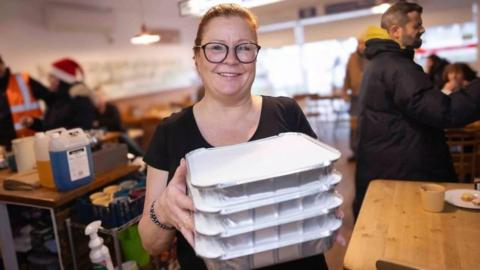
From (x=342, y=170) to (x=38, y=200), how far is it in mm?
3451

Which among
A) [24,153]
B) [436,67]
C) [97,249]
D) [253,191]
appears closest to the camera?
[253,191]

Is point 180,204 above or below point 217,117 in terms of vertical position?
below

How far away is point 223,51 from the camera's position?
91 cm

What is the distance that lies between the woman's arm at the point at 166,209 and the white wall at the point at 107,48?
87.0 inches

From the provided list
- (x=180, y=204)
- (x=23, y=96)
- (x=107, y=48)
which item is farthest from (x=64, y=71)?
(x=180, y=204)

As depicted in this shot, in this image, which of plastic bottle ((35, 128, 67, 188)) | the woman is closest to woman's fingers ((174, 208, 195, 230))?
the woman

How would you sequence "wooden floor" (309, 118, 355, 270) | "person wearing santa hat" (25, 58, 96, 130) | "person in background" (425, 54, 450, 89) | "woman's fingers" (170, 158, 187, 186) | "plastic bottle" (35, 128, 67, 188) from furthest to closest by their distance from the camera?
1. "person wearing santa hat" (25, 58, 96, 130)
2. "person in background" (425, 54, 450, 89)
3. "wooden floor" (309, 118, 355, 270)
4. "plastic bottle" (35, 128, 67, 188)
5. "woman's fingers" (170, 158, 187, 186)

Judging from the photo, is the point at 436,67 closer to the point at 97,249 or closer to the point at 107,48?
the point at 97,249

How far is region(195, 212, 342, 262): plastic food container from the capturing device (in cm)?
59

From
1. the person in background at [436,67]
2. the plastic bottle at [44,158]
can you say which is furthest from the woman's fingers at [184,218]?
the person in background at [436,67]

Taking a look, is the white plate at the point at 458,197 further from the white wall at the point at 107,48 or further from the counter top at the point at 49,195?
the white wall at the point at 107,48

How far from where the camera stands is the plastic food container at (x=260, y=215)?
1.89 feet

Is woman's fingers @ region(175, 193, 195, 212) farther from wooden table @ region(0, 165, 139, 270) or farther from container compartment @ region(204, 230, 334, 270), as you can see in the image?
wooden table @ region(0, 165, 139, 270)

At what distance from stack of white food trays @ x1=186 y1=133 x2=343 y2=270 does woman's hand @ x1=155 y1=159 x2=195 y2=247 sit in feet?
0.11
